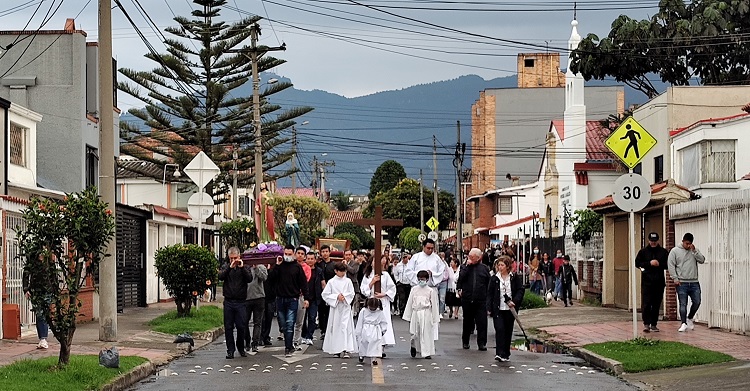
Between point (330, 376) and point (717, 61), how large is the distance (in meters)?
36.7

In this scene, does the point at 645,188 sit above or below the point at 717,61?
below

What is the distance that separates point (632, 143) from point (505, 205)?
62.8 m

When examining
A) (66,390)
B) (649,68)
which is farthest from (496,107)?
(66,390)

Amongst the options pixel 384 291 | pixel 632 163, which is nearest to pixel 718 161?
pixel 632 163

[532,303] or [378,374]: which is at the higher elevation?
[378,374]

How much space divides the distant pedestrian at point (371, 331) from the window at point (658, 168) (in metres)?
19.9

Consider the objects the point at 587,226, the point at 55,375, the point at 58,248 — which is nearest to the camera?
the point at 55,375

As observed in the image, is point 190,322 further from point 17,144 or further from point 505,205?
point 505,205

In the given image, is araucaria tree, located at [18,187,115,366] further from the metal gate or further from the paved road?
the metal gate

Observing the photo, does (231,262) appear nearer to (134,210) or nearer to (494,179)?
(134,210)

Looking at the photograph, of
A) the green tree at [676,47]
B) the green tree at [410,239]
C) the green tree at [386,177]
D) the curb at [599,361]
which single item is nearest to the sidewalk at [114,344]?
the curb at [599,361]

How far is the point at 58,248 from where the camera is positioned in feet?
48.8

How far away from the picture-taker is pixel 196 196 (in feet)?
84.3

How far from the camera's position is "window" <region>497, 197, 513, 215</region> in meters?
80.2
